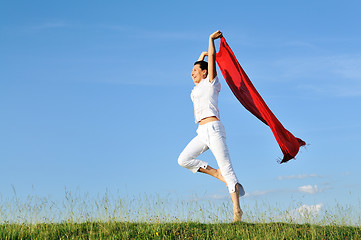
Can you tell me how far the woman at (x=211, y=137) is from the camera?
8.91 meters

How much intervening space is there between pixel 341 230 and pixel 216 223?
2.78 metres

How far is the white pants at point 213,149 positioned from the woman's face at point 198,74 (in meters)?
1.04

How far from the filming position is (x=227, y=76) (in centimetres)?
1014

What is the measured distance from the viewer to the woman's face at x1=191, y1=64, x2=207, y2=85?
30.7 feet

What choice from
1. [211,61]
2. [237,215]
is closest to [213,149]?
[237,215]

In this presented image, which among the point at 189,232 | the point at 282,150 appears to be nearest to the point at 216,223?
the point at 189,232

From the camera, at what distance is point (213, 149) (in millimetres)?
8938

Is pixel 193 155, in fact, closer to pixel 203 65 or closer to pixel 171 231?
pixel 171 231

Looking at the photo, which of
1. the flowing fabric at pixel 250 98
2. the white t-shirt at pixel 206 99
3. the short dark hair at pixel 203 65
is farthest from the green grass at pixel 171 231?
the short dark hair at pixel 203 65

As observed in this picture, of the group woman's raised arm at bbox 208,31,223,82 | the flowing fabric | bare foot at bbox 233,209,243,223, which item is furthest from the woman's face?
bare foot at bbox 233,209,243,223

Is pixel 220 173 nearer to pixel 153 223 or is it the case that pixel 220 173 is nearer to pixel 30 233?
pixel 153 223

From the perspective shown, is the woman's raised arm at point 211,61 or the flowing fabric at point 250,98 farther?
the flowing fabric at point 250,98

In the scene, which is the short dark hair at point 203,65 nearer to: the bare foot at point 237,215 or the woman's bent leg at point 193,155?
the woman's bent leg at point 193,155

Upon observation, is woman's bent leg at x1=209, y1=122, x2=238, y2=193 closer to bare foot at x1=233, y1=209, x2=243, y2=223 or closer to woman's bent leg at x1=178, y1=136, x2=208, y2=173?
woman's bent leg at x1=178, y1=136, x2=208, y2=173
